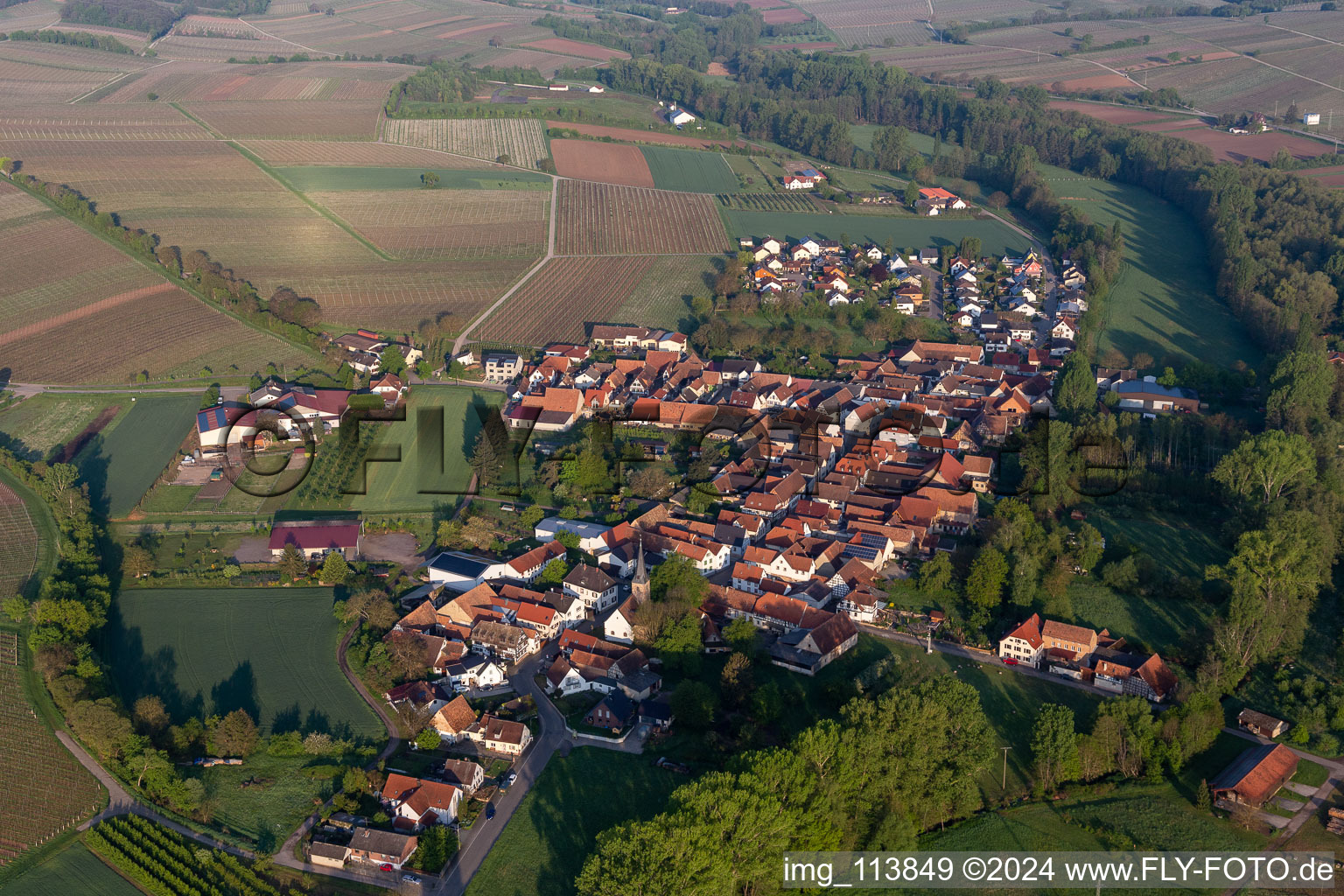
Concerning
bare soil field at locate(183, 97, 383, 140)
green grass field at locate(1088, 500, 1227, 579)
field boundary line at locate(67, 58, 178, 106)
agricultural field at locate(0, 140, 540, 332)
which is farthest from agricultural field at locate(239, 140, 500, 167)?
green grass field at locate(1088, 500, 1227, 579)

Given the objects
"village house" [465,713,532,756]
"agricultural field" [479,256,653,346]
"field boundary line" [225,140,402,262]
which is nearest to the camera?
"village house" [465,713,532,756]

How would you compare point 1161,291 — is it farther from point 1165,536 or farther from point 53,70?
point 53,70

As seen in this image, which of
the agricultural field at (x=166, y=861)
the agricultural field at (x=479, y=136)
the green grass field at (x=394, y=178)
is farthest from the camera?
the agricultural field at (x=479, y=136)

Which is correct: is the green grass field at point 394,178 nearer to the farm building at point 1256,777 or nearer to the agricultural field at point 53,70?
the agricultural field at point 53,70

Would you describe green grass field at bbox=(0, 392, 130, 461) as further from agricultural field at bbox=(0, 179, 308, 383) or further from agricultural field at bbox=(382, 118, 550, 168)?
agricultural field at bbox=(382, 118, 550, 168)

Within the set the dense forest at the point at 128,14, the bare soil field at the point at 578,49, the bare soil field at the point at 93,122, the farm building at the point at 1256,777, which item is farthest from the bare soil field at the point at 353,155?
the farm building at the point at 1256,777

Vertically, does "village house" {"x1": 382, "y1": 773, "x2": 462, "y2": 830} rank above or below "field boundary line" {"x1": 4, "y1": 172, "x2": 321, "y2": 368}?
below
